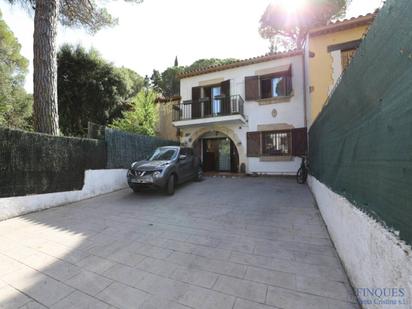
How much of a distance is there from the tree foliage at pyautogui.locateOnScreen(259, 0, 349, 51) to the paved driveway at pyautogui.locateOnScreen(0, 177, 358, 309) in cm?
1346

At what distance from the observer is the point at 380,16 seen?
175 cm

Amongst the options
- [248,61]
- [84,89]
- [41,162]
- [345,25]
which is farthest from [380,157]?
[84,89]

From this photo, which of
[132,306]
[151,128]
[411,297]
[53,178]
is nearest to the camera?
[411,297]

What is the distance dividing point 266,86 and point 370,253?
10604mm

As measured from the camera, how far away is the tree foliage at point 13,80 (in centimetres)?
1344

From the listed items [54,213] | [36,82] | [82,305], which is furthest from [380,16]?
[36,82]

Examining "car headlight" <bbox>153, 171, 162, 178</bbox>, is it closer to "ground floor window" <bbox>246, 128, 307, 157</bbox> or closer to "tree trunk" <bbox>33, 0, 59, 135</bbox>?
"tree trunk" <bbox>33, 0, 59, 135</bbox>

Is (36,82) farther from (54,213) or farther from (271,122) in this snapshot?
(271,122)

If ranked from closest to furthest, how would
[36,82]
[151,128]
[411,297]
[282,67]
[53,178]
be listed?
[411,297], [53,178], [36,82], [282,67], [151,128]

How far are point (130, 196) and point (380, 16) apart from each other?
6.98 metres

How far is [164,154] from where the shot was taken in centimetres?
756

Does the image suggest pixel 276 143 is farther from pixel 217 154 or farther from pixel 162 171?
pixel 162 171

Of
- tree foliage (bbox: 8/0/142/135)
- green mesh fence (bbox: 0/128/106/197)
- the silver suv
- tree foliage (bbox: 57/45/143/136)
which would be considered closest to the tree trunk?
tree foliage (bbox: 8/0/142/135)

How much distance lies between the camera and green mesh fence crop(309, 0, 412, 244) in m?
1.25
